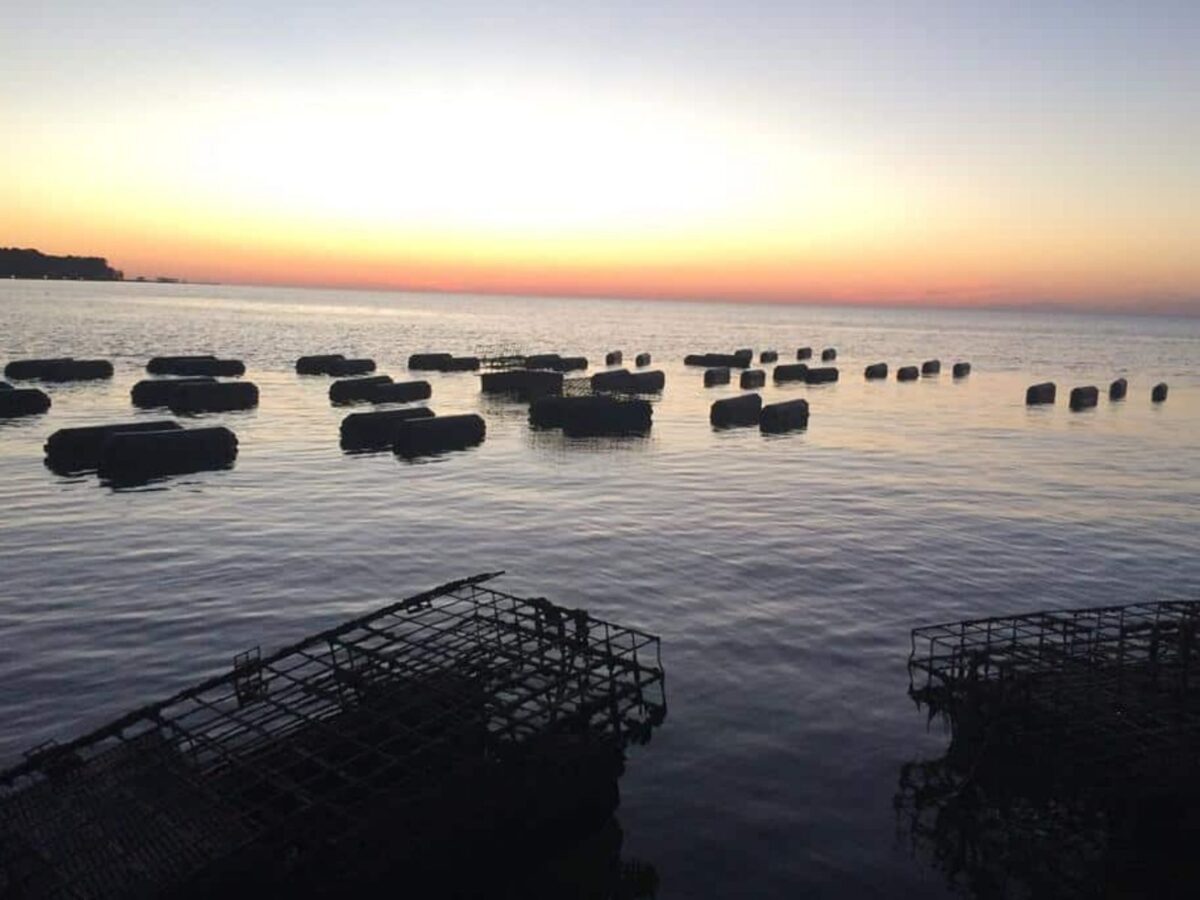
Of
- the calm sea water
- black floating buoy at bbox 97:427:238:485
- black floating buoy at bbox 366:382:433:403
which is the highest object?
black floating buoy at bbox 366:382:433:403

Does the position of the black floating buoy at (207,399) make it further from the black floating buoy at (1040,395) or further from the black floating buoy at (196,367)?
the black floating buoy at (1040,395)

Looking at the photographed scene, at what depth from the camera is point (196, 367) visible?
106 metres

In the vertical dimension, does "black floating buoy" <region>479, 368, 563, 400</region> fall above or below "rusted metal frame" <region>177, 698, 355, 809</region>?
above

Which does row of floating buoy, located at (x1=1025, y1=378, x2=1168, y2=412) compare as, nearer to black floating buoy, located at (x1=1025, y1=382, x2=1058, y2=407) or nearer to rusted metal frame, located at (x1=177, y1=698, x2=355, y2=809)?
black floating buoy, located at (x1=1025, y1=382, x2=1058, y2=407)

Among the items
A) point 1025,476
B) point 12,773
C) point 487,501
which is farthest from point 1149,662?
point 1025,476

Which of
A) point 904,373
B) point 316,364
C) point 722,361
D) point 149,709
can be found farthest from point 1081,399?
point 149,709

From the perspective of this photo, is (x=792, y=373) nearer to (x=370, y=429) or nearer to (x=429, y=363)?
(x=429, y=363)

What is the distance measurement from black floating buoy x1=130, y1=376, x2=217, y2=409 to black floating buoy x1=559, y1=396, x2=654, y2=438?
1570 inches

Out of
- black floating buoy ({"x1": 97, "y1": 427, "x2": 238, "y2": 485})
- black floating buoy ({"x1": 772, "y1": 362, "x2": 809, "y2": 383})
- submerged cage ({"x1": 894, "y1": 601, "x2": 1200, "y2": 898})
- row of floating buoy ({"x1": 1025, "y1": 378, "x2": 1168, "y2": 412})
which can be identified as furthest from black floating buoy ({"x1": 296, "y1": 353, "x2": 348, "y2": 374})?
submerged cage ({"x1": 894, "y1": 601, "x2": 1200, "y2": 898})

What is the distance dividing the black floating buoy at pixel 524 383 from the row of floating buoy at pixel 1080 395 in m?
64.5

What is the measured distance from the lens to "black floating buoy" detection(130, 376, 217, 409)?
8131 centimetres

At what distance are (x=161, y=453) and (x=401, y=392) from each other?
116 ft

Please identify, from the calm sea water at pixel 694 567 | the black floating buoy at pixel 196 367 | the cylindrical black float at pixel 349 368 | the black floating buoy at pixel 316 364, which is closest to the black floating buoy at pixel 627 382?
the calm sea water at pixel 694 567

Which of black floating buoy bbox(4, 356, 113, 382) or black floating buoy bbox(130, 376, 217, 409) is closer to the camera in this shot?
black floating buoy bbox(130, 376, 217, 409)
